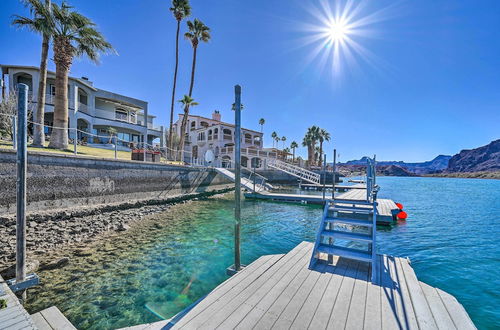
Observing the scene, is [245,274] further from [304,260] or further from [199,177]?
[199,177]

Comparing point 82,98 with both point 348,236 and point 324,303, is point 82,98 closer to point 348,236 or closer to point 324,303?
point 348,236

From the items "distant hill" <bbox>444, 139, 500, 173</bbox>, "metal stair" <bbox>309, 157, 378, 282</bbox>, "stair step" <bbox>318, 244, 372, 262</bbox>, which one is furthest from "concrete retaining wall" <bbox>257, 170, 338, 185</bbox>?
"distant hill" <bbox>444, 139, 500, 173</bbox>

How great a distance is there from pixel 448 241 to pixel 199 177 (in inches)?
658

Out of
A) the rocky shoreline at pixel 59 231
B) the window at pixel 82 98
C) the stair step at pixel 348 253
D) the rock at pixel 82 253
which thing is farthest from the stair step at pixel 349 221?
the window at pixel 82 98

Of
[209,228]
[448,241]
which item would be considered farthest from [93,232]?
[448,241]

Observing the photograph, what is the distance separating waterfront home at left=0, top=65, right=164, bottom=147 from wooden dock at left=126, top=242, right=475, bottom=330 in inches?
689

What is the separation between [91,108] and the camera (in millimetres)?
25094

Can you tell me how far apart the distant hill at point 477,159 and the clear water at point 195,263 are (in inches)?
8149

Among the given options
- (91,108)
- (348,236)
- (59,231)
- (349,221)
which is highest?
(91,108)

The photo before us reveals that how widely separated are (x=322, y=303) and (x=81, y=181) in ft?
37.9

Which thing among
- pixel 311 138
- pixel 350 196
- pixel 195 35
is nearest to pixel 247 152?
pixel 195 35

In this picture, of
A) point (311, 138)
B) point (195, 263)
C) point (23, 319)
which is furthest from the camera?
point (311, 138)

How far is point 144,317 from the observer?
3.79 meters

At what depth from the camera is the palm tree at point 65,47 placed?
11727mm
